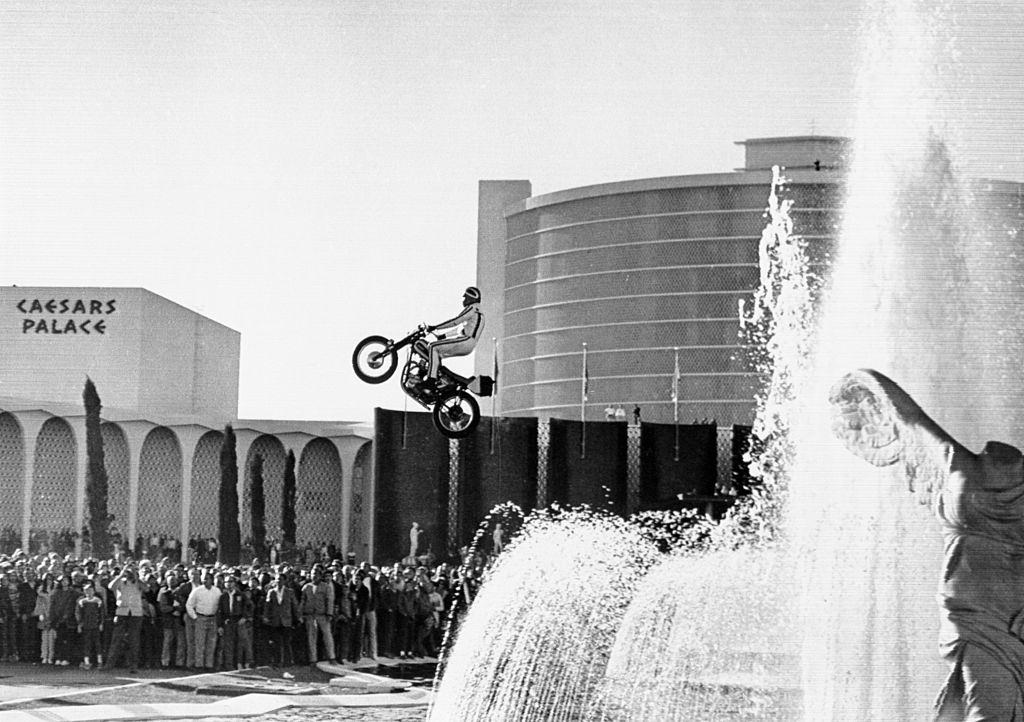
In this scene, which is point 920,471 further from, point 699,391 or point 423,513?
point 699,391

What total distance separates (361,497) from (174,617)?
100 feet

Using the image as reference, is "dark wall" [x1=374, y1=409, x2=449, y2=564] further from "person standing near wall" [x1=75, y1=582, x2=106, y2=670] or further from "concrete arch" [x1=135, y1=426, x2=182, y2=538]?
"concrete arch" [x1=135, y1=426, x2=182, y2=538]

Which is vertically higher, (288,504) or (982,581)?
(982,581)

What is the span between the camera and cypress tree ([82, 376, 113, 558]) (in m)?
34.2

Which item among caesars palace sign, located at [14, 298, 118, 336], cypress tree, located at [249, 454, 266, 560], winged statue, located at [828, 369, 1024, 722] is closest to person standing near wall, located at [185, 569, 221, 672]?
winged statue, located at [828, 369, 1024, 722]

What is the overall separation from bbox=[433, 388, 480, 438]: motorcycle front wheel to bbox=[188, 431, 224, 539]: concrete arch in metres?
29.5

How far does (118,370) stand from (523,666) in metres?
39.1

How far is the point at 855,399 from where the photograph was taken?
818cm

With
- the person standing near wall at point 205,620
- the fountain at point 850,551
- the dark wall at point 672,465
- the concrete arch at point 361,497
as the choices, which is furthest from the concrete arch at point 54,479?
the fountain at point 850,551

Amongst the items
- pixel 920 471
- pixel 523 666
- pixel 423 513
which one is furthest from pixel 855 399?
pixel 423 513

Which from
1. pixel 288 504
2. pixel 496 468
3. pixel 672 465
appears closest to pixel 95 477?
pixel 288 504

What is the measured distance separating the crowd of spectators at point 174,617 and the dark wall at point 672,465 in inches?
618

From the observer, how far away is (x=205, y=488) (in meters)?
47.1

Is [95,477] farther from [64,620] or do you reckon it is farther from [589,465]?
[64,620]
